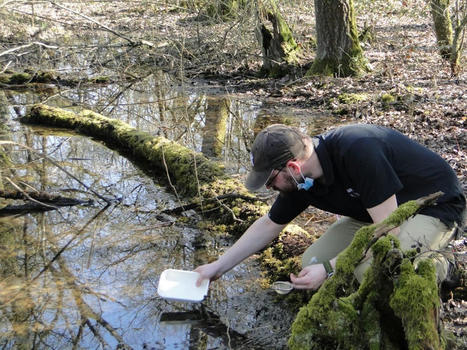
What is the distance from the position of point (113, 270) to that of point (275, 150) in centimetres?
228

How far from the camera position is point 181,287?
3539 millimetres

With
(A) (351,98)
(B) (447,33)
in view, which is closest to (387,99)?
(A) (351,98)

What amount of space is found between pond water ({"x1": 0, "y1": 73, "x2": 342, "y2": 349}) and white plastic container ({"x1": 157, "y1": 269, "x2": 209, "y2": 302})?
344 millimetres

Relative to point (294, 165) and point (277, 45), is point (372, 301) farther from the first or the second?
point (277, 45)

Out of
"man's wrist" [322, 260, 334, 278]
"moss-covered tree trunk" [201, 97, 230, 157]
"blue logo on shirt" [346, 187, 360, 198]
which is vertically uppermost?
"blue logo on shirt" [346, 187, 360, 198]

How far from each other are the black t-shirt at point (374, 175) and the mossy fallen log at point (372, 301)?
37 centimetres

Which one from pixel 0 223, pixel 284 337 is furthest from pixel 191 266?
pixel 0 223

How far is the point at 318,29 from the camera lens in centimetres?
1070

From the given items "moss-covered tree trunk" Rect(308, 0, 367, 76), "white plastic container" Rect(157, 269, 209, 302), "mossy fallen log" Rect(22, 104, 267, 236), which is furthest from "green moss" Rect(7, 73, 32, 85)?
"white plastic container" Rect(157, 269, 209, 302)

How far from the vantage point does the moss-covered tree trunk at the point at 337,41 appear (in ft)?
34.3

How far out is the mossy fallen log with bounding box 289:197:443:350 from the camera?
2359 mm

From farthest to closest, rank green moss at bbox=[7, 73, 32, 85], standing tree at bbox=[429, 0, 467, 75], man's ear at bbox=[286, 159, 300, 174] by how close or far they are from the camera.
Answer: green moss at bbox=[7, 73, 32, 85]
standing tree at bbox=[429, 0, 467, 75]
man's ear at bbox=[286, 159, 300, 174]

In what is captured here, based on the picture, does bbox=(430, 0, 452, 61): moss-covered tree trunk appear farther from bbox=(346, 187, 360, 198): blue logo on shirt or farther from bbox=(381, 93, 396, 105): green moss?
bbox=(346, 187, 360, 198): blue logo on shirt

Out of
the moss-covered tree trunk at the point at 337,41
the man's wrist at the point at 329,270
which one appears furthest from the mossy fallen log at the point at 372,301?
the moss-covered tree trunk at the point at 337,41
